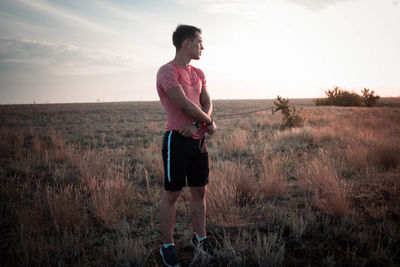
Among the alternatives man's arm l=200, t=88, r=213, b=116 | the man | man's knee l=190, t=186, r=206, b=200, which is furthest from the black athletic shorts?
man's arm l=200, t=88, r=213, b=116

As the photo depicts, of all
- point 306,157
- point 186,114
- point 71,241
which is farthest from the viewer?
point 306,157

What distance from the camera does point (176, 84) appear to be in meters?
1.74

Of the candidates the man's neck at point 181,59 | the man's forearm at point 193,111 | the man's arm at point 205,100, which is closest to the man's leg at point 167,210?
the man's forearm at point 193,111

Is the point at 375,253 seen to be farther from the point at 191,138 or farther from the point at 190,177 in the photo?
the point at 191,138

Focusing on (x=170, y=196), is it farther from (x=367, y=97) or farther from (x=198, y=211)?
(x=367, y=97)

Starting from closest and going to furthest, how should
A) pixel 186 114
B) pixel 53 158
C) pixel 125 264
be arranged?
pixel 186 114 < pixel 125 264 < pixel 53 158

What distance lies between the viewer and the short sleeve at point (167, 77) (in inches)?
68.6

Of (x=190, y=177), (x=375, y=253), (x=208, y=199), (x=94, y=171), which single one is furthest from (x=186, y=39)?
(x=94, y=171)

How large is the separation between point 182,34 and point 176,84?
525 millimetres

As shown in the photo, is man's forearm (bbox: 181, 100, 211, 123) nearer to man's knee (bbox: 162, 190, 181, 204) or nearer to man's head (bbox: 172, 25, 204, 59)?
man's head (bbox: 172, 25, 204, 59)

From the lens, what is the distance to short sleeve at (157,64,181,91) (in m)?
1.74

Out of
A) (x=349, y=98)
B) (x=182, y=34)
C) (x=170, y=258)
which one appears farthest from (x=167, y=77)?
(x=349, y=98)

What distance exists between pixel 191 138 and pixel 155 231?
1547 millimetres

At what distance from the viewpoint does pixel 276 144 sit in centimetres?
702
